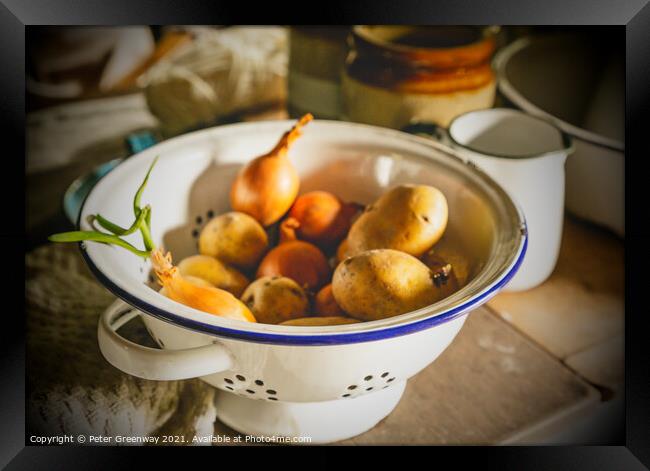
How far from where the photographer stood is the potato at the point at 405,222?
0.41m

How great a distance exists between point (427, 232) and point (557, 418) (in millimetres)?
152

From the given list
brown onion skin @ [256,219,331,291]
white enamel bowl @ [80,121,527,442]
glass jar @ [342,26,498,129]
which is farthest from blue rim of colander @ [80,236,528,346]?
glass jar @ [342,26,498,129]

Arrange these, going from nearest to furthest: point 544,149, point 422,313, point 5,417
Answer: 1. point 422,313
2. point 5,417
3. point 544,149

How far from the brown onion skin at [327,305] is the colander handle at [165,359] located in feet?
0.23

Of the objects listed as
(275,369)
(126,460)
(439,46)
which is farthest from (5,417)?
(439,46)

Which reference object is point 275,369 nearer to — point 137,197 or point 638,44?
point 137,197

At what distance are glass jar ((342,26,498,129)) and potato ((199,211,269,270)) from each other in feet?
0.57

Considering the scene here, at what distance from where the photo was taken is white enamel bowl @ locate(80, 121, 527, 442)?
0.33 meters

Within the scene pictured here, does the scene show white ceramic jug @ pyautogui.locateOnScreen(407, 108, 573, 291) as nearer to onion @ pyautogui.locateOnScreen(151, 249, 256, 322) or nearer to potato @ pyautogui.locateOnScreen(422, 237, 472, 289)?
potato @ pyautogui.locateOnScreen(422, 237, 472, 289)

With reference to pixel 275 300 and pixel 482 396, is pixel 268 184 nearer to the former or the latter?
pixel 275 300

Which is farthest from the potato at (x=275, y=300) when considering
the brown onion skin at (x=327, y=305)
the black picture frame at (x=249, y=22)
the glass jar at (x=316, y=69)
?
the glass jar at (x=316, y=69)

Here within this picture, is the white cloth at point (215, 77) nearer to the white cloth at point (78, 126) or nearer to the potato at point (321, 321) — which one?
the white cloth at point (78, 126)

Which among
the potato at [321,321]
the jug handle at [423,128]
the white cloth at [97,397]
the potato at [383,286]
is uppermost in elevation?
the jug handle at [423,128]

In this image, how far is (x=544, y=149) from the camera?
54 centimetres
